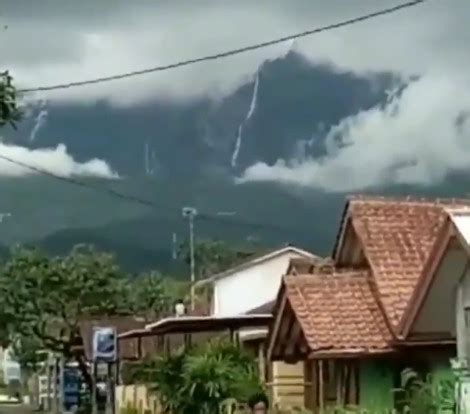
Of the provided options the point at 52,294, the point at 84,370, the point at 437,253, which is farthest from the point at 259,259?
the point at 437,253

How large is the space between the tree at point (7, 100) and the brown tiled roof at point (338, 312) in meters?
11.3

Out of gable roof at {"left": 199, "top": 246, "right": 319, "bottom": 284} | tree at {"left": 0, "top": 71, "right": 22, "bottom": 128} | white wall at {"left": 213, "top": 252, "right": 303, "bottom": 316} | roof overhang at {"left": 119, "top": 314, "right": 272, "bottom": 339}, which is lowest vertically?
roof overhang at {"left": 119, "top": 314, "right": 272, "bottom": 339}

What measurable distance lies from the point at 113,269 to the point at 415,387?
52.8m

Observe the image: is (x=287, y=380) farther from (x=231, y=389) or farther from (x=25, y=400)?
(x=25, y=400)

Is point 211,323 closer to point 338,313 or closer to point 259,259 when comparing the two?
point 338,313

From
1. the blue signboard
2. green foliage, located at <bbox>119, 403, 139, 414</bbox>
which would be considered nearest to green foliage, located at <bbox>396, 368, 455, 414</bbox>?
green foliage, located at <bbox>119, 403, 139, 414</bbox>

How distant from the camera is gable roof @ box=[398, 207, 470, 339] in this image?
882 inches

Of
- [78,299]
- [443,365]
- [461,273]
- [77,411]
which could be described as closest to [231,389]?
[443,365]

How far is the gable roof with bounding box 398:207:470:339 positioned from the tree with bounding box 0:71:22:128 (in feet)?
26.1

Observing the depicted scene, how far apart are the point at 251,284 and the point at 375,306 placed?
41250 mm

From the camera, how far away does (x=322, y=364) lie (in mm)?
31469

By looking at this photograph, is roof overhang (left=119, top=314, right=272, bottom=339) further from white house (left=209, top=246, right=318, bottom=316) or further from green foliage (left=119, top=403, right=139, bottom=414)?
white house (left=209, top=246, right=318, bottom=316)

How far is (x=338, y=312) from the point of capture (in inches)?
1091

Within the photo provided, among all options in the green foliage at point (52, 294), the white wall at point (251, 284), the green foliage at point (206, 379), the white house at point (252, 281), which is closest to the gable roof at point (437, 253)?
the green foliage at point (206, 379)
